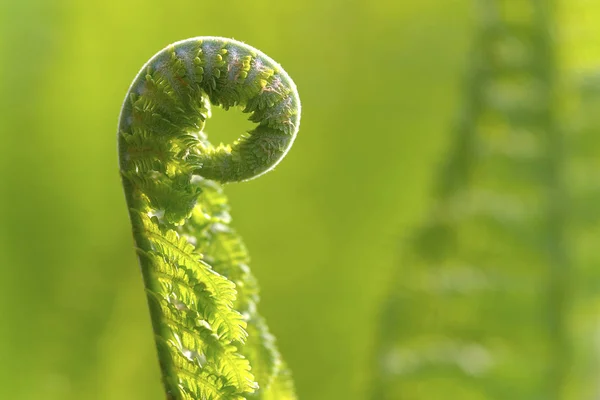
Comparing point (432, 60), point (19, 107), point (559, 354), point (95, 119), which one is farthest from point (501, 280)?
point (19, 107)

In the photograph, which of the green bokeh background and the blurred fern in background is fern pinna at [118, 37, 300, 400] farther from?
the green bokeh background

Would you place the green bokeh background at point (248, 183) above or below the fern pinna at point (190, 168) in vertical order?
above

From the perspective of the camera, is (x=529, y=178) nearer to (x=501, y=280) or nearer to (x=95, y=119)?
(x=501, y=280)

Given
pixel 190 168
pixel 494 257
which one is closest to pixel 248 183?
pixel 494 257

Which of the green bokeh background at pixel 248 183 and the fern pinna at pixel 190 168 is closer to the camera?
the fern pinna at pixel 190 168

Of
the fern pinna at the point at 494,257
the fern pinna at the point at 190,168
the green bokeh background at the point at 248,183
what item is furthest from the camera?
the green bokeh background at the point at 248,183

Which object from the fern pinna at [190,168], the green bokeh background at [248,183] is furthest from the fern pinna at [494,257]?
the fern pinna at [190,168]

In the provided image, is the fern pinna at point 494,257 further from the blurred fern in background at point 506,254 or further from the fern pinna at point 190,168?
the fern pinna at point 190,168
